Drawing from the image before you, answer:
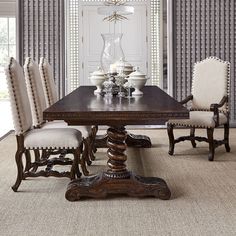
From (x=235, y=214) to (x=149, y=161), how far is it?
1.99m

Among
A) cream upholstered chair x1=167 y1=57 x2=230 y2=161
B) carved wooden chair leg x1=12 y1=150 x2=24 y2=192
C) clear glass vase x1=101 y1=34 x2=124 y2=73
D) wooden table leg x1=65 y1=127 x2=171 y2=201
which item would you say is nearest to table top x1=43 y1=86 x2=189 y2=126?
wooden table leg x1=65 y1=127 x2=171 y2=201

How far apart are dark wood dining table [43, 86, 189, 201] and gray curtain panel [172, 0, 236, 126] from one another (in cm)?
378

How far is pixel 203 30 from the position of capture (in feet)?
26.1

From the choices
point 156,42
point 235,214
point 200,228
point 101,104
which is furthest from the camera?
point 156,42

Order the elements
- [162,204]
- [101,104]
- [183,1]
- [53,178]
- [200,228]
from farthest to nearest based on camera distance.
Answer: [183,1] < [53,178] < [101,104] < [162,204] < [200,228]

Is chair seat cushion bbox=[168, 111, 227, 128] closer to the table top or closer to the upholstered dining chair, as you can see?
the upholstered dining chair

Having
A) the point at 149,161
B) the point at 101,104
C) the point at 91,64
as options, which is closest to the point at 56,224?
the point at 101,104

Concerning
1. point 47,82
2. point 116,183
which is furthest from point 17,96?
point 47,82

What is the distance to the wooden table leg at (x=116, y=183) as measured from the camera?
3896mm

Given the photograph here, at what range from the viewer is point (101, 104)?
405 centimetres

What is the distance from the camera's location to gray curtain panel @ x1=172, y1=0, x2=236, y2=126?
7.94m

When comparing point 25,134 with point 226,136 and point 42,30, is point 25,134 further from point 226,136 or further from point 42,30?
point 42,30

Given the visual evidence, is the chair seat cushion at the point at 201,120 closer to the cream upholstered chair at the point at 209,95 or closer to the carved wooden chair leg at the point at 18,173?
the cream upholstered chair at the point at 209,95

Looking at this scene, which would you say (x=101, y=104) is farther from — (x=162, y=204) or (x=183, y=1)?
(x=183, y=1)
